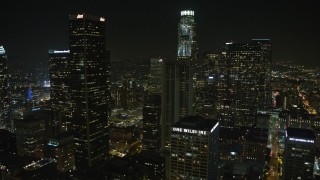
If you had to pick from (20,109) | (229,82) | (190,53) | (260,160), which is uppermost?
(190,53)

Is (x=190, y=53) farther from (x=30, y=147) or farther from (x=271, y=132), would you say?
(x=30, y=147)

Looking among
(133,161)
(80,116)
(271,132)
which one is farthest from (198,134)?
(271,132)

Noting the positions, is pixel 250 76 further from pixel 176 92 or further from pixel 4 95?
pixel 4 95

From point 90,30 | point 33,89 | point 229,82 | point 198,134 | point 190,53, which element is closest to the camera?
point 198,134

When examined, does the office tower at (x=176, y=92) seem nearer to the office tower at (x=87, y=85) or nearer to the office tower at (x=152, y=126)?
the office tower at (x=152, y=126)

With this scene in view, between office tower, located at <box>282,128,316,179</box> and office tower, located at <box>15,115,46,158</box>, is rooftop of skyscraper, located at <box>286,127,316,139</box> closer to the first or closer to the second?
office tower, located at <box>282,128,316,179</box>

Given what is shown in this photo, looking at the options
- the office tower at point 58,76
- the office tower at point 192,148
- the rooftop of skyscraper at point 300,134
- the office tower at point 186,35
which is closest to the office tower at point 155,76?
the office tower at point 186,35

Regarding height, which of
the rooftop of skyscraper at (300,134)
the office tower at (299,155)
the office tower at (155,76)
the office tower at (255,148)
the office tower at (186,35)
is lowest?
the office tower at (255,148)
